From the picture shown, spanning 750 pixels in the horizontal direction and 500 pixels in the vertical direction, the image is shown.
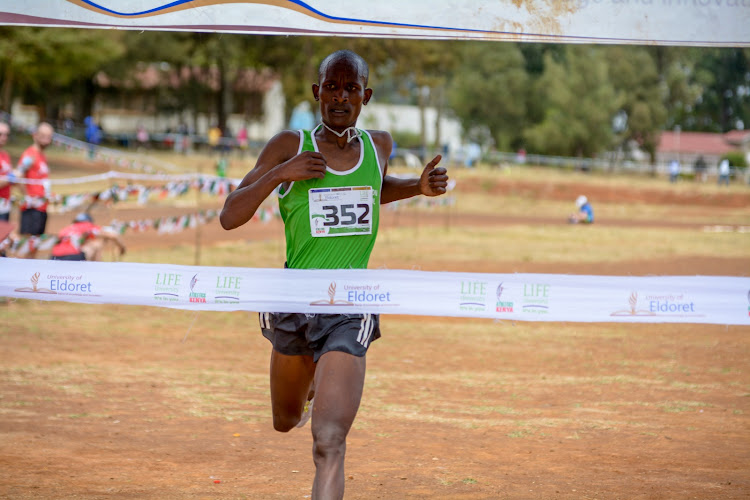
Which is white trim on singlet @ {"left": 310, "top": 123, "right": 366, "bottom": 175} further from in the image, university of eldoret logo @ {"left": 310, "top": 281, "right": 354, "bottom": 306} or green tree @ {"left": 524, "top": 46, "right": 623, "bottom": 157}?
green tree @ {"left": 524, "top": 46, "right": 623, "bottom": 157}

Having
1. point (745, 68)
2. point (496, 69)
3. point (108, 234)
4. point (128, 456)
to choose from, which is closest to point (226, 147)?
point (496, 69)

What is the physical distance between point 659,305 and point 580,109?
57.1 meters

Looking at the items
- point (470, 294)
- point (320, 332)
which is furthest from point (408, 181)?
point (320, 332)

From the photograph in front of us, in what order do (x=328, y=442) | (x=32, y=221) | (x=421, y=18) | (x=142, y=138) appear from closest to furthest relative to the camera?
1. (x=328, y=442)
2. (x=421, y=18)
3. (x=32, y=221)
4. (x=142, y=138)

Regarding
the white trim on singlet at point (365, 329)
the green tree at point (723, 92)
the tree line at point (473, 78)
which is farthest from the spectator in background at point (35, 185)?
the green tree at point (723, 92)

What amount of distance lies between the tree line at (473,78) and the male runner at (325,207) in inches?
1686

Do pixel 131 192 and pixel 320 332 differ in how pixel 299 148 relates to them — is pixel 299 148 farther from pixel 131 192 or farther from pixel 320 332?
pixel 131 192

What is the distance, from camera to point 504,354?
Answer: 397 inches

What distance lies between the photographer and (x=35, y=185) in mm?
12266

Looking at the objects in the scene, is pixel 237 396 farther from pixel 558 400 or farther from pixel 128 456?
pixel 558 400

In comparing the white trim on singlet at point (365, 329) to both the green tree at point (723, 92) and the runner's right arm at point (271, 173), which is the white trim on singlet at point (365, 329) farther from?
the green tree at point (723, 92)

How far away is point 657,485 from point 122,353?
19.6ft

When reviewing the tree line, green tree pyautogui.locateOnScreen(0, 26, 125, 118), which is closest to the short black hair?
green tree pyautogui.locateOnScreen(0, 26, 125, 118)

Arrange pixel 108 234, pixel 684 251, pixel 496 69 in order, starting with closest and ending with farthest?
1. pixel 108 234
2. pixel 684 251
3. pixel 496 69
